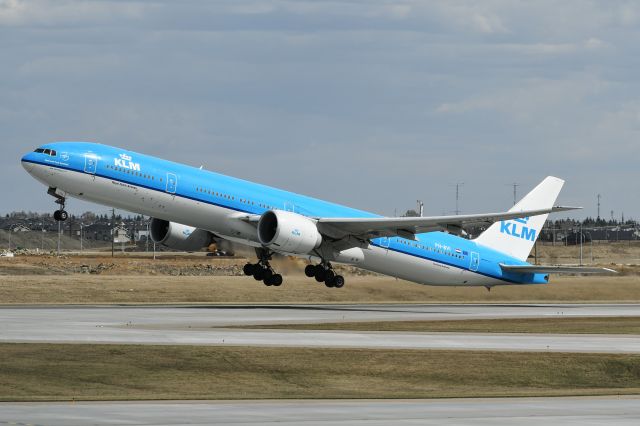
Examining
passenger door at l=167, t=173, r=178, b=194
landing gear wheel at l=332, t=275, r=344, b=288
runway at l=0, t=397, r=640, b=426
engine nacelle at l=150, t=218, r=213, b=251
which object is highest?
passenger door at l=167, t=173, r=178, b=194

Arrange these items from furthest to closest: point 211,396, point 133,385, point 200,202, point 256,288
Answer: point 256,288 → point 200,202 → point 133,385 → point 211,396

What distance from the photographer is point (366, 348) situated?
37.4m

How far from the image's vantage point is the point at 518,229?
235 ft

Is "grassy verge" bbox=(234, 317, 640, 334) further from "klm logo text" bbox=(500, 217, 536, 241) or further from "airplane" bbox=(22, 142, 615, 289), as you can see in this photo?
"klm logo text" bbox=(500, 217, 536, 241)

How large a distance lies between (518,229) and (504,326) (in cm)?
2272

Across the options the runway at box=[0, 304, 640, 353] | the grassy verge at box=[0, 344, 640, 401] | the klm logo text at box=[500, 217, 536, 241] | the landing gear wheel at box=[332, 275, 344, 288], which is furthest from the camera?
the klm logo text at box=[500, 217, 536, 241]

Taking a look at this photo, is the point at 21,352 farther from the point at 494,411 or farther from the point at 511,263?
the point at 511,263

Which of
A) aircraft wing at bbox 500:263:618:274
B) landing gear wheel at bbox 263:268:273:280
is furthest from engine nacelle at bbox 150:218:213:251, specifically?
aircraft wing at bbox 500:263:618:274

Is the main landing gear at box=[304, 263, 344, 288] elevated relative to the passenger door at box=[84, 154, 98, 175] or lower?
lower

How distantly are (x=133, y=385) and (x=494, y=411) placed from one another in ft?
33.5

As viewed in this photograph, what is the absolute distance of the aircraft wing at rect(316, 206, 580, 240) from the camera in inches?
2243

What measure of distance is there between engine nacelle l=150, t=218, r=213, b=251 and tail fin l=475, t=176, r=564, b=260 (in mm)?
17136

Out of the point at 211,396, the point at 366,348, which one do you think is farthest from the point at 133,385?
the point at 366,348

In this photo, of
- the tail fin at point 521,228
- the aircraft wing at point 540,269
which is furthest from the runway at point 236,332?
the tail fin at point 521,228
